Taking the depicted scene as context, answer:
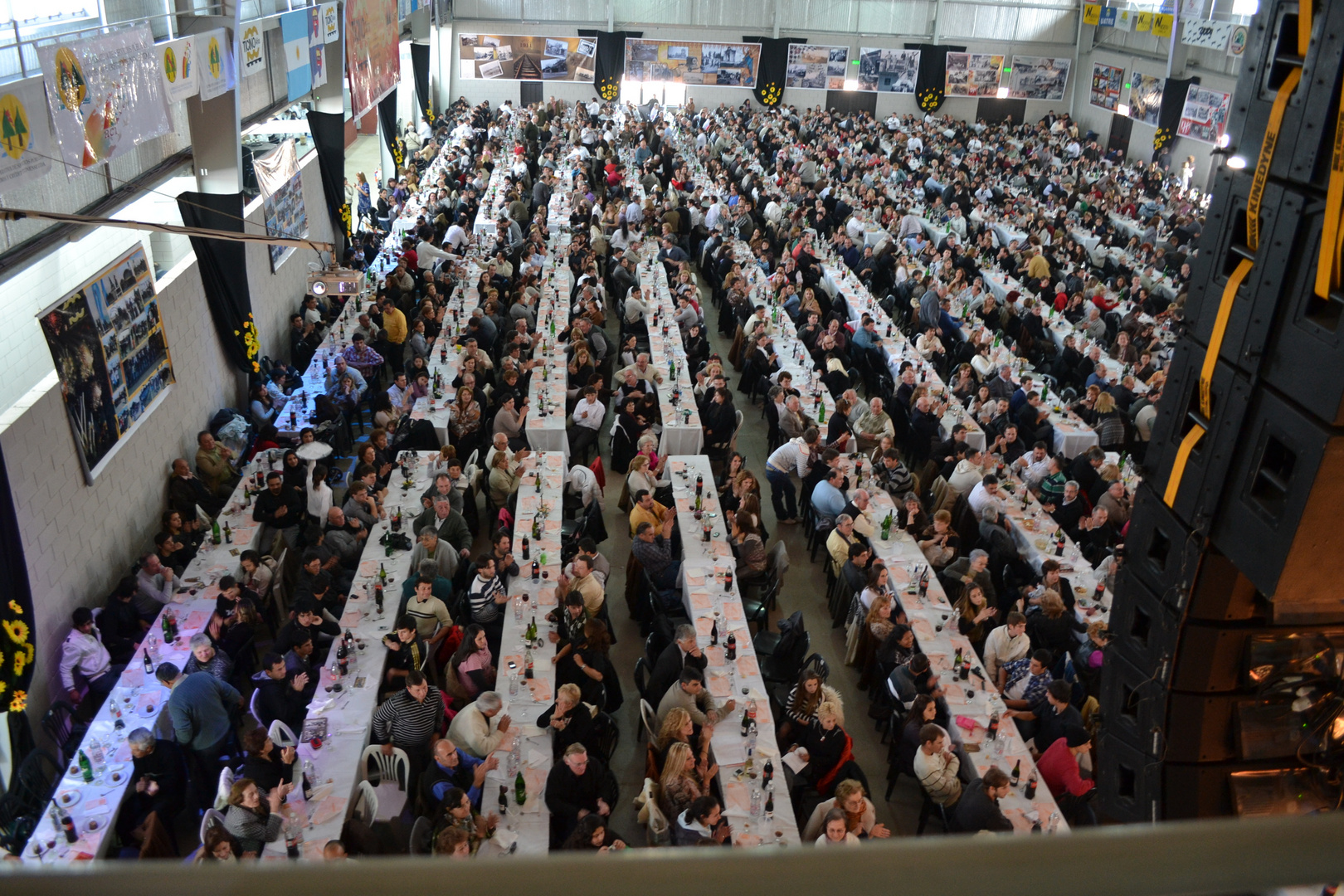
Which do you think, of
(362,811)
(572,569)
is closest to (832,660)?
(572,569)

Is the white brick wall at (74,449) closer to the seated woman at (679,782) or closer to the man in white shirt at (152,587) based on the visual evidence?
the man in white shirt at (152,587)

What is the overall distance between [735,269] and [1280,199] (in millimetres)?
12004

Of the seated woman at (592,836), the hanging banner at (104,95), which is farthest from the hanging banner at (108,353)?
the seated woman at (592,836)

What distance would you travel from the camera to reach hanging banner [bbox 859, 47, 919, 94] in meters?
32.3

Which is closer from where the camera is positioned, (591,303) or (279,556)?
(279,556)

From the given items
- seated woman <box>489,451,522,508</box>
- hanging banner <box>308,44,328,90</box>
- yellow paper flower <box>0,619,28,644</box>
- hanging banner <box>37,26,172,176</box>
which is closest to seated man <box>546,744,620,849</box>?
yellow paper flower <box>0,619,28,644</box>

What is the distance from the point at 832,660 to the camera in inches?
337

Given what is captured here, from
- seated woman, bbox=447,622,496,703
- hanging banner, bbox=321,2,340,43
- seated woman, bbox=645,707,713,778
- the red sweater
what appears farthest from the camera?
hanging banner, bbox=321,2,340,43

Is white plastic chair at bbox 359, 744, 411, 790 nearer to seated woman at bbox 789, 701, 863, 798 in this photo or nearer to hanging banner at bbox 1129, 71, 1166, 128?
seated woman at bbox 789, 701, 863, 798

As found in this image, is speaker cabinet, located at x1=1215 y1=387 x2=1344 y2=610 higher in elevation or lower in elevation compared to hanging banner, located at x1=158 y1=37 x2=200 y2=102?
lower

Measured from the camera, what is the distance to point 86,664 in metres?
7.23

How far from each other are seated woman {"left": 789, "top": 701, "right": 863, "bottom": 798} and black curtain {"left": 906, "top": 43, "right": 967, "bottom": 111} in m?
30.0

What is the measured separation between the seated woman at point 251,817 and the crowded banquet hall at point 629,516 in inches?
1.0

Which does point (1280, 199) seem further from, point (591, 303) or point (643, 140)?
point (643, 140)
